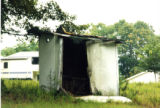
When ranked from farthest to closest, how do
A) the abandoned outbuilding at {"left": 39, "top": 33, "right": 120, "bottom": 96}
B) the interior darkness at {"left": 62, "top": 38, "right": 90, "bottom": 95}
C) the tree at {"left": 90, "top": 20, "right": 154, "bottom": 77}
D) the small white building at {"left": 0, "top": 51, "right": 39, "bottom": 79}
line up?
the tree at {"left": 90, "top": 20, "right": 154, "bottom": 77}
the small white building at {"left": 0, "top": 51, "right": 39, "bottom": 79}
the interior darkness at {"left": 62, "top": 38, "right": 90, "bottom": 95}
the abandoned outbuilding at {"left": 39, "top": 33, "right": 120, "bottom": 96}

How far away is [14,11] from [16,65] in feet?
59.2

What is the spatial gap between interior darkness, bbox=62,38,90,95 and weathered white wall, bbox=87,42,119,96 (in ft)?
4.68

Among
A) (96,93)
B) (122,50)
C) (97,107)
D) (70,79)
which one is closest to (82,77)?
(70,79)

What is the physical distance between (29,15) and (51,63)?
7.07 feet

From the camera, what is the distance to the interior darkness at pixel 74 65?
28.5 ft

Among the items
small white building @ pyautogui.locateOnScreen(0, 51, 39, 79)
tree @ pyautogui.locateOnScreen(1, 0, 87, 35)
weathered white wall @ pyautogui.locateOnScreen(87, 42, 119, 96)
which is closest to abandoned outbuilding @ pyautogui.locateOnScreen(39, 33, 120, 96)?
weathered white wall @ pyautogui.locateOnScreen(87, 42, 119, 96)

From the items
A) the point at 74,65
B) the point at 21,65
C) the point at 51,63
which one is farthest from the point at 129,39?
the point at 51,63

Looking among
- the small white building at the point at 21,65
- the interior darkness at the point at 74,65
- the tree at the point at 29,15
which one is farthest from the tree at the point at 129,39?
the tree at the point at 29,15

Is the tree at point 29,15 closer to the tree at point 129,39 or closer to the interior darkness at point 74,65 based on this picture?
the interior darkness at point 74,65

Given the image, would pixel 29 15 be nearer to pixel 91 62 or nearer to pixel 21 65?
pixel 91 62

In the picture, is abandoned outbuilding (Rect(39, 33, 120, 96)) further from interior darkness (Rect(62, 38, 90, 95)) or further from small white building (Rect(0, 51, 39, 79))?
small white building (Rect(0, 51, 39, 79))

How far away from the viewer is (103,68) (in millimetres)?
7184

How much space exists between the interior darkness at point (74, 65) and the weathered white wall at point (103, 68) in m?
1.43

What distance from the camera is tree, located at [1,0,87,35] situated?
7133 millimetres
